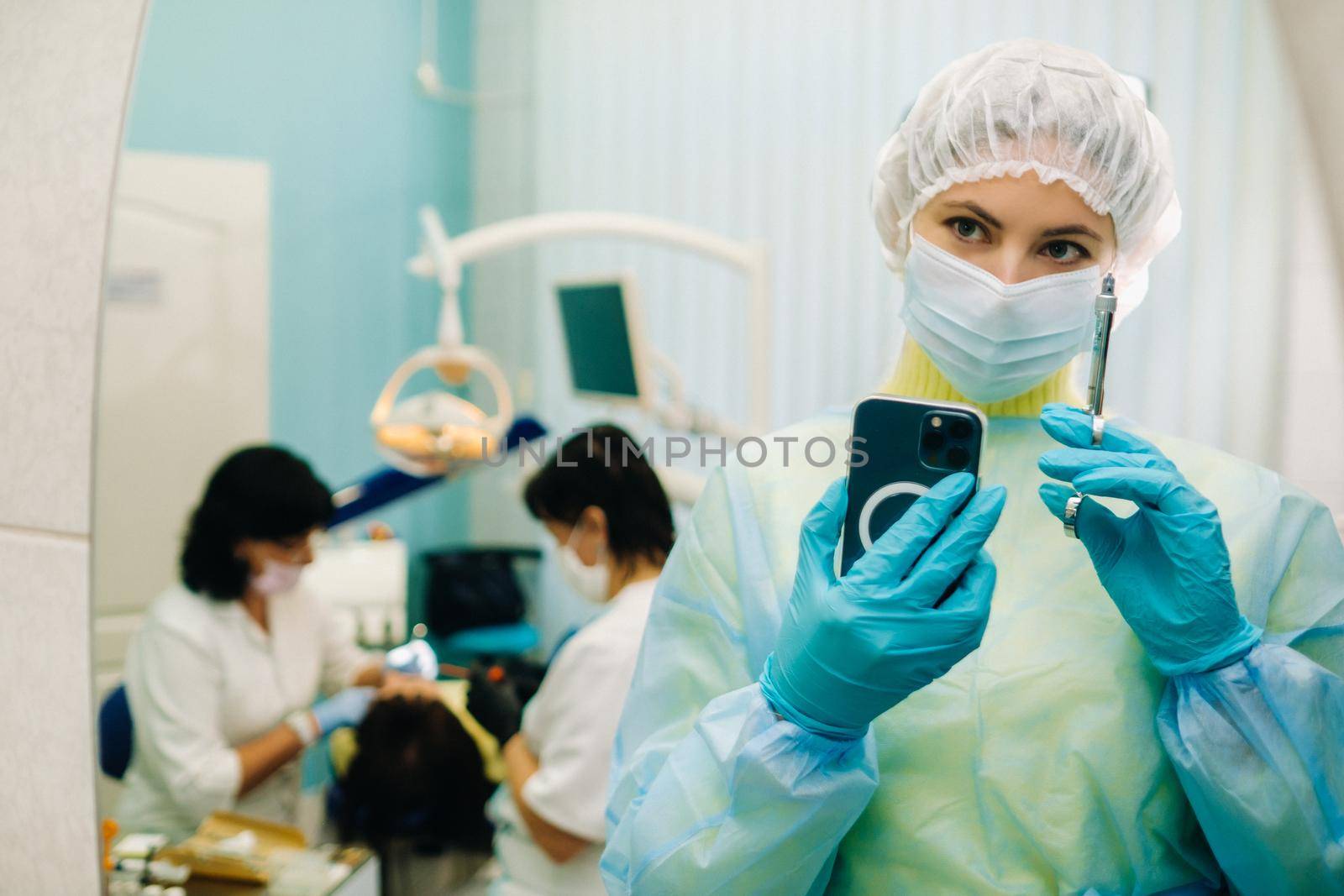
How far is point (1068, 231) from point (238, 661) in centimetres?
149

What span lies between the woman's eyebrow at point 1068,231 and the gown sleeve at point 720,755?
297mm

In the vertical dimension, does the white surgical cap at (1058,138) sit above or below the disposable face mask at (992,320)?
above

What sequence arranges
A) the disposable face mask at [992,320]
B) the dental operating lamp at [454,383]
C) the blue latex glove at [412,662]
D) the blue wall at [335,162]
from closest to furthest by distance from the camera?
the disposable face mask at [992,320]
the dental operating lamp at [454,383]
the blue wall at [335,162]
the blue latex glove at [412,662]

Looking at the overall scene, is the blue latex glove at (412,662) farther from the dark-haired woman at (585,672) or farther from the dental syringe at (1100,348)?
the dental syringe at (1100,348)

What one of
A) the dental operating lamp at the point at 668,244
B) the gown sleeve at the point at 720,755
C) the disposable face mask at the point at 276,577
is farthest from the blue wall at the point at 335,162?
the gown sleeve at the point at 720,755

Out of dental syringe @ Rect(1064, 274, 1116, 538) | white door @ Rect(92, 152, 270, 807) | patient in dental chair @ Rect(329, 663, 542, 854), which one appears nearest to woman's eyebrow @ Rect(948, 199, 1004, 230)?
dental syringe @ Rect(1064, 274, 1116, 538)

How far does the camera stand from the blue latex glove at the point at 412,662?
223cm

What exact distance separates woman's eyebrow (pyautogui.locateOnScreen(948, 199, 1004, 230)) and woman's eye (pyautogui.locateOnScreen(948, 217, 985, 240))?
0.04 ft

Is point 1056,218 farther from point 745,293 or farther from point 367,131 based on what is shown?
point 367,131

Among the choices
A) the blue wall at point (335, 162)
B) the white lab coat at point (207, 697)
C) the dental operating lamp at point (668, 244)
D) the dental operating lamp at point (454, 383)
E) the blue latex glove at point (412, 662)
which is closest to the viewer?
the dental operating lamp at point (668, 244)

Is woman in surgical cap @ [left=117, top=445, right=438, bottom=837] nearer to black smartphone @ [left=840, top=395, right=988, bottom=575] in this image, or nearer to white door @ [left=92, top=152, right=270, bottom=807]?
white door @ [left=92, top=152, right=270, bottom=807]

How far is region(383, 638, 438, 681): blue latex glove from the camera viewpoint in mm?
2229

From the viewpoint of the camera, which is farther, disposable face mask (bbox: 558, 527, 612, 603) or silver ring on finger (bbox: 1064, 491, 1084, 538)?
disposable face mask (bbox: 558, 527, 612, 603)

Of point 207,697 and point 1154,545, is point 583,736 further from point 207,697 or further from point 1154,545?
point 1154,545
